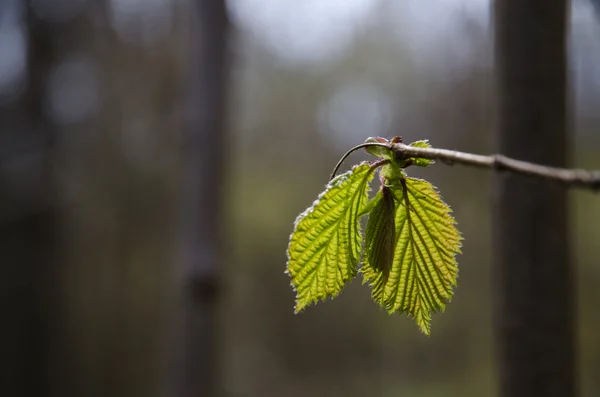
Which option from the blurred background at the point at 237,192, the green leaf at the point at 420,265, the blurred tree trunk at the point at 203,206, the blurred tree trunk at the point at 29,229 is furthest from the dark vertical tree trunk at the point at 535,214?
the blurred tree trunk at the point at 29,229

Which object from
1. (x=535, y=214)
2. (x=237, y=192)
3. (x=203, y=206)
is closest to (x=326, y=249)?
(x=535, y=214)

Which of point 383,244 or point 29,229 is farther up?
point 29,229

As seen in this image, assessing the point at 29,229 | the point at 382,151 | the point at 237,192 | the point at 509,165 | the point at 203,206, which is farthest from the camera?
the point at 237,192

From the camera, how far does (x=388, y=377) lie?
30.5 ft

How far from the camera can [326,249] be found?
1.40 feet

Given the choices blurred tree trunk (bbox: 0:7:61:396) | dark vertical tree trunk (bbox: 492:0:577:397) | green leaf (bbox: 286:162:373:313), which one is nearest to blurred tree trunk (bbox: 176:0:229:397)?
dark vertical tree trunk (bbox: 492:0:577:397)

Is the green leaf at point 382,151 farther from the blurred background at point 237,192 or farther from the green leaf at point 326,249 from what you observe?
the blurred background at point 237,192

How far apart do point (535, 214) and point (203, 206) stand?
1.37 metres

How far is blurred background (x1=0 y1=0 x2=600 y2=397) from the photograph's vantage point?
6.25 metres

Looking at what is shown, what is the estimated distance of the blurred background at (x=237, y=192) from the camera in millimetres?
6254

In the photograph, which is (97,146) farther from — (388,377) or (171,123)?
(388,377)

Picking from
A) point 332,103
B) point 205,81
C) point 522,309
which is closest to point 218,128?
point 205,81

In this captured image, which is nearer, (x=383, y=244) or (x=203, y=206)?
(x=383, y=244)

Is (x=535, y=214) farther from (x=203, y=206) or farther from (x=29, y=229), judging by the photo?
(x=29, y=229)
